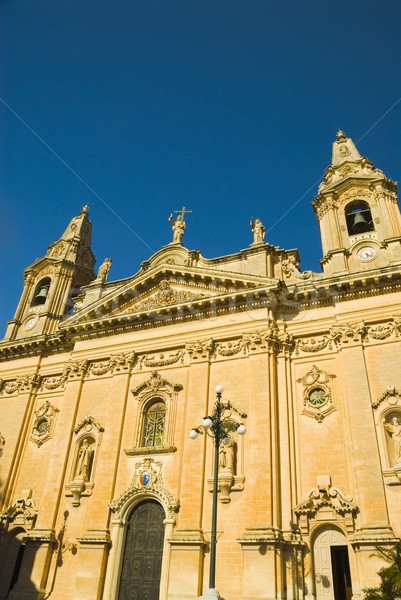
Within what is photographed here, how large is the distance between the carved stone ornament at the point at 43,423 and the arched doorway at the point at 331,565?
1349 centimetres

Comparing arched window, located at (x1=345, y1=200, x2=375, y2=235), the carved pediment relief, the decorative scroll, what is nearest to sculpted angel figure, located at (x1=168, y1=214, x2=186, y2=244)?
the carved pediment relief

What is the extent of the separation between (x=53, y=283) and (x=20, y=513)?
42.1 feet

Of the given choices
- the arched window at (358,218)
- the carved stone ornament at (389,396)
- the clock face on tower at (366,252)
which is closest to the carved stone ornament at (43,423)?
the carved stone ornament at (389,396)

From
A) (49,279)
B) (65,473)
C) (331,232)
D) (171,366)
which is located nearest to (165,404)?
(171,366)

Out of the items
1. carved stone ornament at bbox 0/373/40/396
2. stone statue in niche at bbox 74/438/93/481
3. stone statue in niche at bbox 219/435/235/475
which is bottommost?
stone statue in niche at bbox 219/435/235/475

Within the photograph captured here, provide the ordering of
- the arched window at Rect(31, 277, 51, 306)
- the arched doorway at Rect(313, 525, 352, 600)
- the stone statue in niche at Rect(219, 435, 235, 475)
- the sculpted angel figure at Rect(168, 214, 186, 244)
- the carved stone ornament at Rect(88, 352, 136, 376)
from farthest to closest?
the arched window at Rect(31, 277, 51, 306) → the sculpted angel figure at Rect(168, 214, 186, 244) → the carved stone ornament at Rect(88, 352, 136, 376) → the stone statue in niche at Rect(219, 435, 235, 475) → the arched doorway at Rect(313, 525, 352, 600)

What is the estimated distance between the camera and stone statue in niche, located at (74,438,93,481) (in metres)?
20.2

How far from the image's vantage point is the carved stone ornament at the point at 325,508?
15609 millimetres

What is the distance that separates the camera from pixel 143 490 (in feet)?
61.1

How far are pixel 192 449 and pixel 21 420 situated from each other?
10.3 meters

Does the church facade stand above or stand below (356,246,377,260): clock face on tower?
below

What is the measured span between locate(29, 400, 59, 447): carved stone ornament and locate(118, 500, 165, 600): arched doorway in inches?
266

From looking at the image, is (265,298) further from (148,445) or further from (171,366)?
(148,445)

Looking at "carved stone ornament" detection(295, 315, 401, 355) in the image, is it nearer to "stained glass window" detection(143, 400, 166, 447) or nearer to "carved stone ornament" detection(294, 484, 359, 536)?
"carved stone ornament" detection(294, 484, 359, 536)
